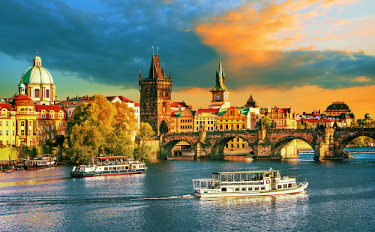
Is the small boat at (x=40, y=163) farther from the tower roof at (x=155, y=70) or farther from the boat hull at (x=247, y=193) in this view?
the tower roof at (x=155, y=70)

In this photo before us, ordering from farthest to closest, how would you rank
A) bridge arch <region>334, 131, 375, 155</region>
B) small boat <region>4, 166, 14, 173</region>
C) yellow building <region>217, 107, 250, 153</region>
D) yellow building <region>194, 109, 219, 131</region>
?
yellow building <region>194, 109, 219, 131</region>, yellow building <region>217, 107, 250, 153</region>, bridge arch <region>334, 131, 375, 155</region>, small boat <region>4, 166, 14, 173</region>

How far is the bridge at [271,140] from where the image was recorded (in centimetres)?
11825

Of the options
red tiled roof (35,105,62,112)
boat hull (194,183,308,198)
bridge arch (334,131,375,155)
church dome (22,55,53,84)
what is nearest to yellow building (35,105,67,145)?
red tiled roof (35,105,62,112)

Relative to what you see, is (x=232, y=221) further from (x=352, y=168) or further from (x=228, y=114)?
(x=228, y=114)

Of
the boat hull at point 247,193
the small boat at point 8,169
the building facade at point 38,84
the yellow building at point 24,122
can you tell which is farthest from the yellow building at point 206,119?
the boat hull at point 247,193

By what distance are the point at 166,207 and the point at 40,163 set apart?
52582mm

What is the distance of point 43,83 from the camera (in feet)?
513

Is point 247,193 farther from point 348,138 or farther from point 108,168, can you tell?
point 348,138

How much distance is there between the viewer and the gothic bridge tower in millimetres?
165500

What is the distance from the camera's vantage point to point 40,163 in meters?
102

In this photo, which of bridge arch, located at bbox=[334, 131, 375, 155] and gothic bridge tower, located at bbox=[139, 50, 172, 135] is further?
gothic bridge tower, located at bbox=[139, 50, 172, 135]

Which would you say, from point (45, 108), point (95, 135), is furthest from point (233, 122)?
point (95, 135)

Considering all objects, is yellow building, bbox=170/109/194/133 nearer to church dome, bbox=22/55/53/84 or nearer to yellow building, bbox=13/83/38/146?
church dome, bbox=22/55/53/84

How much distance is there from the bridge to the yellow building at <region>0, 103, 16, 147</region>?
3950 centimetres
